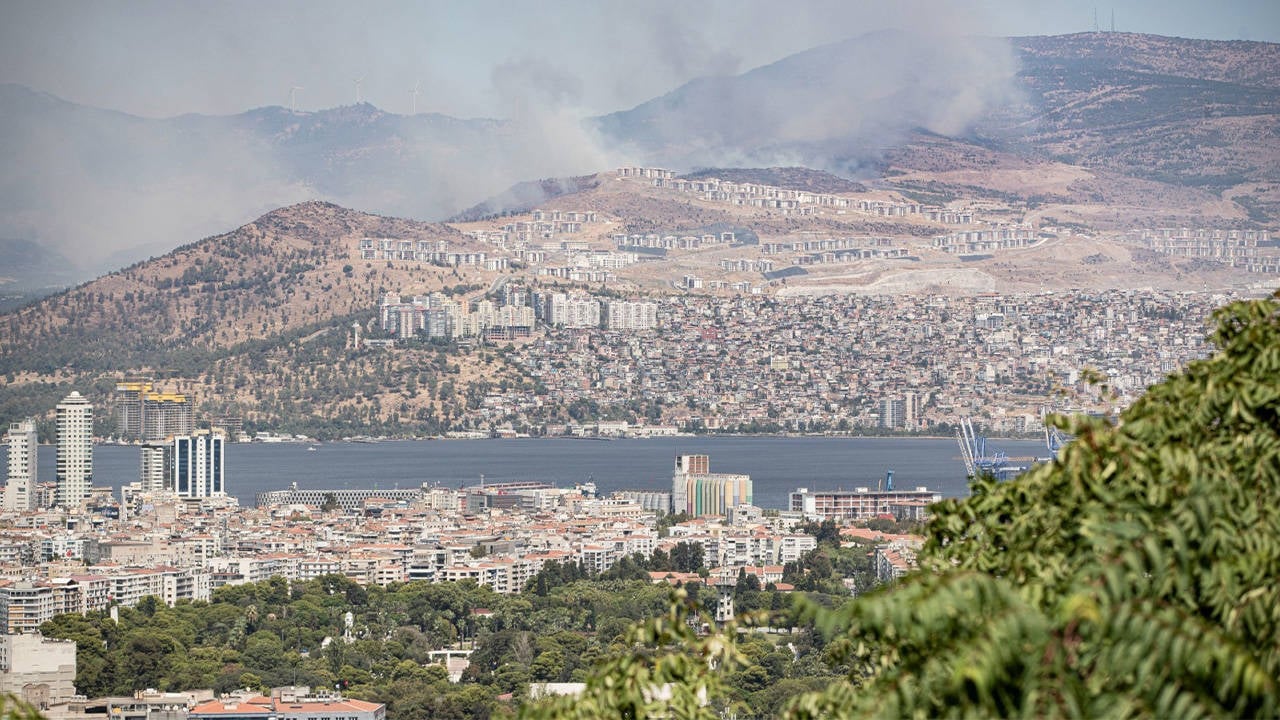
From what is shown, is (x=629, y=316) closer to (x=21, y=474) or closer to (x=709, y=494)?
(x=709, y=494)

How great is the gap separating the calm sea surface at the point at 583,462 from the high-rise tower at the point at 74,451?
12.0ft

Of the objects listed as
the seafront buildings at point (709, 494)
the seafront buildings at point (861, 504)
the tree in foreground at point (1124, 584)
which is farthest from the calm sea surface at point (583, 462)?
the tree in foreground at point (1124, 584)

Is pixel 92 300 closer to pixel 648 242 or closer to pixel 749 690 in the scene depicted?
pixel 648 242

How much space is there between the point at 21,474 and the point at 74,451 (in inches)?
63.6

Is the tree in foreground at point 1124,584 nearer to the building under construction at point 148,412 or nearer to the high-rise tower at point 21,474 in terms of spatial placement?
the high-rise tower at point 21,474

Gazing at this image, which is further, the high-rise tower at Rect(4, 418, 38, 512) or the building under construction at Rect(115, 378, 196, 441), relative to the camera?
the building under construction at Rect(115, 378, 196, 441)

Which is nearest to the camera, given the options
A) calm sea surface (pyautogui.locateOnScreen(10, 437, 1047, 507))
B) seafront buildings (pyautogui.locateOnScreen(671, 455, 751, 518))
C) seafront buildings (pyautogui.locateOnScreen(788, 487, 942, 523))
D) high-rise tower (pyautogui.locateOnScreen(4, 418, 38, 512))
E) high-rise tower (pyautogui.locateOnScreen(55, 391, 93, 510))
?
seafront buildings (pyautogui.locateOnScreen(788, 487, 942, 523))

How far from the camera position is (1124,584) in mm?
1801

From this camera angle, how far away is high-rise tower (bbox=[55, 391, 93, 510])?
132 ft

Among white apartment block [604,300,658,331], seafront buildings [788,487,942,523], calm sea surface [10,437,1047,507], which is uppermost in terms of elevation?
white apartment block [604,300,658,331]

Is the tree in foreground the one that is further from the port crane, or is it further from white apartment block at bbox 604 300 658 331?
white apartment block at bbox 604 300 658 331

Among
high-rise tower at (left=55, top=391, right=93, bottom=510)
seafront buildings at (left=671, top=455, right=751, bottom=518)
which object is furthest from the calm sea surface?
high-rise tower at (left=55, top=391, right=93, bottom=510)

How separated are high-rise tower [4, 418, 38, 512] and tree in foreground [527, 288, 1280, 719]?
37.8 meters

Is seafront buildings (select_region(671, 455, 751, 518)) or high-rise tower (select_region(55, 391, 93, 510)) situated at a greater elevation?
high-rise tower (select_region(55, 391, 93, 510))
